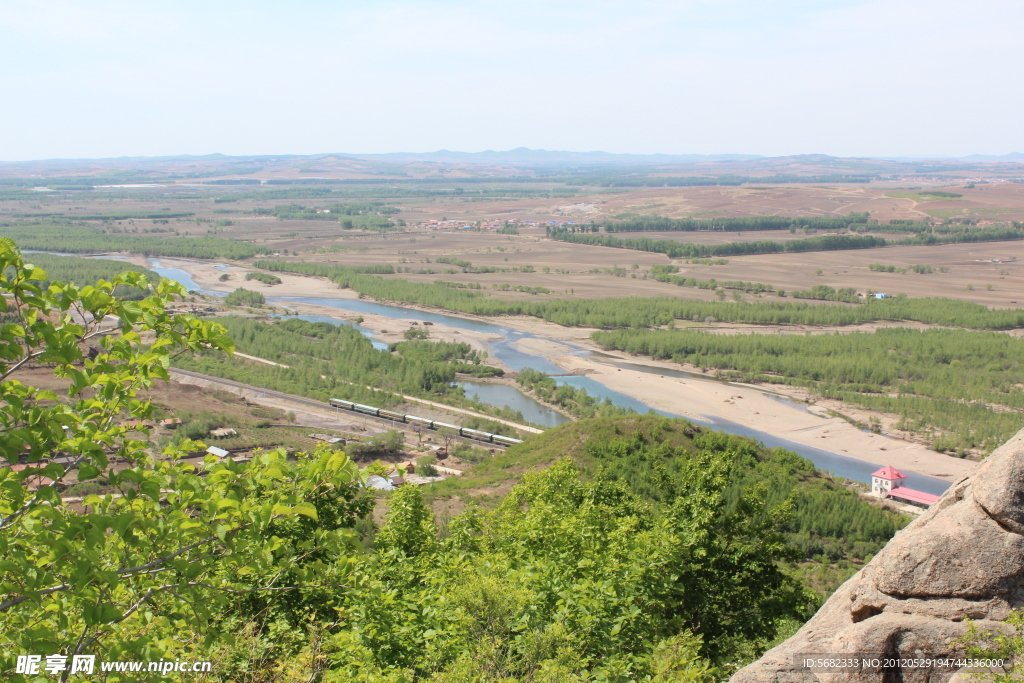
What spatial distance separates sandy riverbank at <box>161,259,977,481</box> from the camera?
40.2m

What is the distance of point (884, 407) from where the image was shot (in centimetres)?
4756

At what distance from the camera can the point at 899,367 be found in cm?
5478

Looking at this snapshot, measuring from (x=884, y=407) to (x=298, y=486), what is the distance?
49.0 metres

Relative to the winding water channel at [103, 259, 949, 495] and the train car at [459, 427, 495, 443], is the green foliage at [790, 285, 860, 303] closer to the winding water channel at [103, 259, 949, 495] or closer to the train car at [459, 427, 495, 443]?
the winding water channel at [103, 259, 949, 495]

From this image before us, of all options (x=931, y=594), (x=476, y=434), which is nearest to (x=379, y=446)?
(x=476, y=434)

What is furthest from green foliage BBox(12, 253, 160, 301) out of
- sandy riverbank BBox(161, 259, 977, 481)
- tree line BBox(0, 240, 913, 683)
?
tree line BBox(0, 240, 913, 683)

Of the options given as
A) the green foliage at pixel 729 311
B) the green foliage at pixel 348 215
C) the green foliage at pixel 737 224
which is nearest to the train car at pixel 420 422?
the green foliage at pixel 729 311

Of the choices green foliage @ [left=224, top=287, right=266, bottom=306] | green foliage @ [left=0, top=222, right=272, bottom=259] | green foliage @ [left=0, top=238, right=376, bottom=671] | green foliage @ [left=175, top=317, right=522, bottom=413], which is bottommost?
green foliage @ [left=175, top=317, right=522, bottom=413]

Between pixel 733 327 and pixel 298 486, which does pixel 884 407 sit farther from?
pixel 298 486

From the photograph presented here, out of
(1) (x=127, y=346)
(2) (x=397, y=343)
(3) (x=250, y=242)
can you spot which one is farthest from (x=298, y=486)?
(3) (x=250, y=242)

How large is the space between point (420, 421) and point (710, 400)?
19.5 metres

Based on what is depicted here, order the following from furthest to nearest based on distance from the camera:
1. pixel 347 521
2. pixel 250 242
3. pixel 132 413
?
pixel 250 242, pixel 347 521, pixel 132 413

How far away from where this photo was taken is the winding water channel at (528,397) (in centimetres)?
3878

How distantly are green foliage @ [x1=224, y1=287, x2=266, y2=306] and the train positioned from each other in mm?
38599
